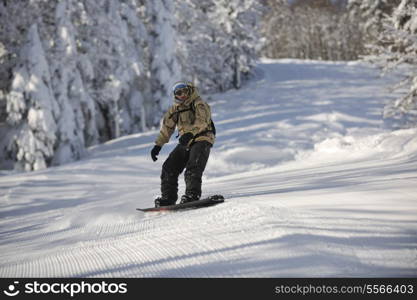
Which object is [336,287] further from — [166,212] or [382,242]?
[166,212]

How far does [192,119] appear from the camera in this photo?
5.71m

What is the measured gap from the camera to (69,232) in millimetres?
5406

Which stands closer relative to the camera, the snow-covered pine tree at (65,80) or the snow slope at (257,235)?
the snow slope at (257,235)

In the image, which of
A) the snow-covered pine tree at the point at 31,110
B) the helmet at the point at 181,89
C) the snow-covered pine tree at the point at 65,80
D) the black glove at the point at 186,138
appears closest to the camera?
the black glove at the point at 186,138

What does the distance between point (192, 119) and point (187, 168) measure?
2.40 ft

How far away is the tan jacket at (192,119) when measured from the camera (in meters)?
5.53

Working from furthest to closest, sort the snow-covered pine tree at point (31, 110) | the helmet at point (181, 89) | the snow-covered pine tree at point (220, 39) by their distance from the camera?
1. the snow-covered pine tree at point (220, 39)
2. the snow-covered pine tree at point (31, 110)
3. the helmet at point (181, 89)

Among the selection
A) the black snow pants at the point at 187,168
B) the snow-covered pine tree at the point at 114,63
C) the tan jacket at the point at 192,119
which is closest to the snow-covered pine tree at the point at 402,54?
the tan jacket at the point at 192,119

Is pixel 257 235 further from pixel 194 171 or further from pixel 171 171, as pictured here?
pixel 171 171

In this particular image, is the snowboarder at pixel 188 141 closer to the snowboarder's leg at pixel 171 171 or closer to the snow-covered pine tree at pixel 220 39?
the snowboarder's leg at pixel 171 171

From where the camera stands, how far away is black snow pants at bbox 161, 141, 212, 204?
18.0 feet

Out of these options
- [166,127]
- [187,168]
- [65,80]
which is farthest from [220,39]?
[187,168]

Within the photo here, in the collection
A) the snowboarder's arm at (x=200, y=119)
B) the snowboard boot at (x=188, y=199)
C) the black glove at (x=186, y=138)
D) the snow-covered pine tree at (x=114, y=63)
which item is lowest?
the snowboard boot at (x=188, y=199)

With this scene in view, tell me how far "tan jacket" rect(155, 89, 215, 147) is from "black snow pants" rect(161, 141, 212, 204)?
18 cm
